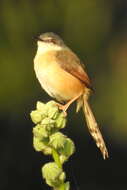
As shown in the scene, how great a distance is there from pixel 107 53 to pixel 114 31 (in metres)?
0.34

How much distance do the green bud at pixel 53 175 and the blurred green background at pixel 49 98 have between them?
5.57 m

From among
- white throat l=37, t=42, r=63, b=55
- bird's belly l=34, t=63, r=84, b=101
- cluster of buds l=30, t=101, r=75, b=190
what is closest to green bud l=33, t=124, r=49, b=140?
cluster of buds l=30, t=101, r=75, b=190

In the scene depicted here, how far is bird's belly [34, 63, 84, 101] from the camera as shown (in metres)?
4.13

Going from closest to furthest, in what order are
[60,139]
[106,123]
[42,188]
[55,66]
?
[60,139]
[55,66]
[42,188]
[106,123]

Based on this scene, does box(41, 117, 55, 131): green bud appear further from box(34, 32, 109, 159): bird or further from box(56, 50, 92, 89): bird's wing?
box(56, 50, 92, 89): bird's wing

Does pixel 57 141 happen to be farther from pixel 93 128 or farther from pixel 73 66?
pixel 73 66

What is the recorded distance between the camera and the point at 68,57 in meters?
4.48

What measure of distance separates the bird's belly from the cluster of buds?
2.08 m

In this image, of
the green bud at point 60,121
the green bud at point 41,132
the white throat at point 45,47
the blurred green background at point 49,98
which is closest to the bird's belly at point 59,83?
the white throat at point 45,47

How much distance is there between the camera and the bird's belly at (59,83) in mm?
4133

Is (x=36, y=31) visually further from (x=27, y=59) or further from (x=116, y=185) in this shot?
(x=116, y=185)

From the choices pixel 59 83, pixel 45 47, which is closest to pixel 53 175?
pixel 59 83

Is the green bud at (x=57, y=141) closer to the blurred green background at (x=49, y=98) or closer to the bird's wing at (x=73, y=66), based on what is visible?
the bird's wing at (x=73, y=66)

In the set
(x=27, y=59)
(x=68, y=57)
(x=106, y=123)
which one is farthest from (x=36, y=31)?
(x=68, y=57)
